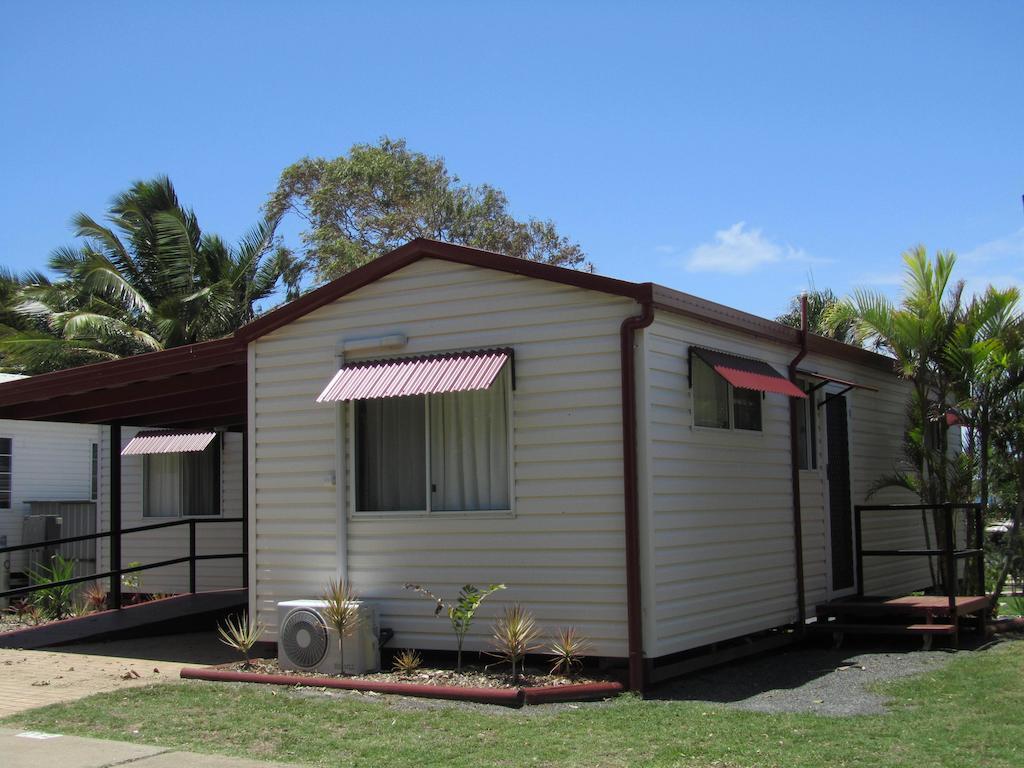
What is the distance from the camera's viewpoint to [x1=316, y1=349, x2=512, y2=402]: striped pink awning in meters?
8.78

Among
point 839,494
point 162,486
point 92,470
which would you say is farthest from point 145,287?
point 839,494

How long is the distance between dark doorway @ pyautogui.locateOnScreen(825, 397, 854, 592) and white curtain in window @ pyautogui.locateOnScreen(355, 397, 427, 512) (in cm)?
454

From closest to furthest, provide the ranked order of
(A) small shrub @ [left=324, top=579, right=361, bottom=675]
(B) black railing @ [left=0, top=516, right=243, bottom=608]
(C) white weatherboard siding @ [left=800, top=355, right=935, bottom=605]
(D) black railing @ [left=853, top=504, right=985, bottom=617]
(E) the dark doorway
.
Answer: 1. (A) small shrub @ [left=324, top=579, right=361, bottom=675]
2. (D) black railing @ [left=853, top=504, right=985, bottom=617]
3. (E) the dark doorway
4. (C) white weatherboard siding @ [left=800, top=355, right=935, bottom=605]
5. (B) black railing @ [left=0, top=516, right=243, bottom=608]

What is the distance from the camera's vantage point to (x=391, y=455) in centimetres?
974

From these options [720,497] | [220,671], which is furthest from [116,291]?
[720,497]

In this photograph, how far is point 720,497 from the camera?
30.8 feet

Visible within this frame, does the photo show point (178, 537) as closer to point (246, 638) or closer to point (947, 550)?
point (246, 638)

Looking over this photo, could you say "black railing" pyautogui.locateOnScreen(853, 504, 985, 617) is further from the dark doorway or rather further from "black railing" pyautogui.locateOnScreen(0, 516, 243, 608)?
"black railing" pyautogui.locateOnScreen(0, 516, 243, 608)

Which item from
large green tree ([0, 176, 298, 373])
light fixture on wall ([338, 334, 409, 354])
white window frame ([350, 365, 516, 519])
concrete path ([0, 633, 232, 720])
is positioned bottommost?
concrete path ([0, 633, 232, 720])

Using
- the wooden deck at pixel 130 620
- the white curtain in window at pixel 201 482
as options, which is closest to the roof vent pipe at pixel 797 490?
the wooden deck at pixel 130 620

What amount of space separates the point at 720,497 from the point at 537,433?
1754 millimetres

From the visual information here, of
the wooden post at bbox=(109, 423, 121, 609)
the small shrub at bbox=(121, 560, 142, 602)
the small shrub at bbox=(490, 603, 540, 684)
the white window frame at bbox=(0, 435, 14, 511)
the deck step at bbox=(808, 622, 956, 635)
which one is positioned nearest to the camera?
the small shrub at bbox=(490, 603, 540, 684)

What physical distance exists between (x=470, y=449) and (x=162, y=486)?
841 cm

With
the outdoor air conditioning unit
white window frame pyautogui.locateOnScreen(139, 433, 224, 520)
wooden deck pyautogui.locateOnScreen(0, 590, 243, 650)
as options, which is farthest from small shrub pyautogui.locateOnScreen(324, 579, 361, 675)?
white window frame pyautogui.locateOnScreen(139, 433, 224, 520)
